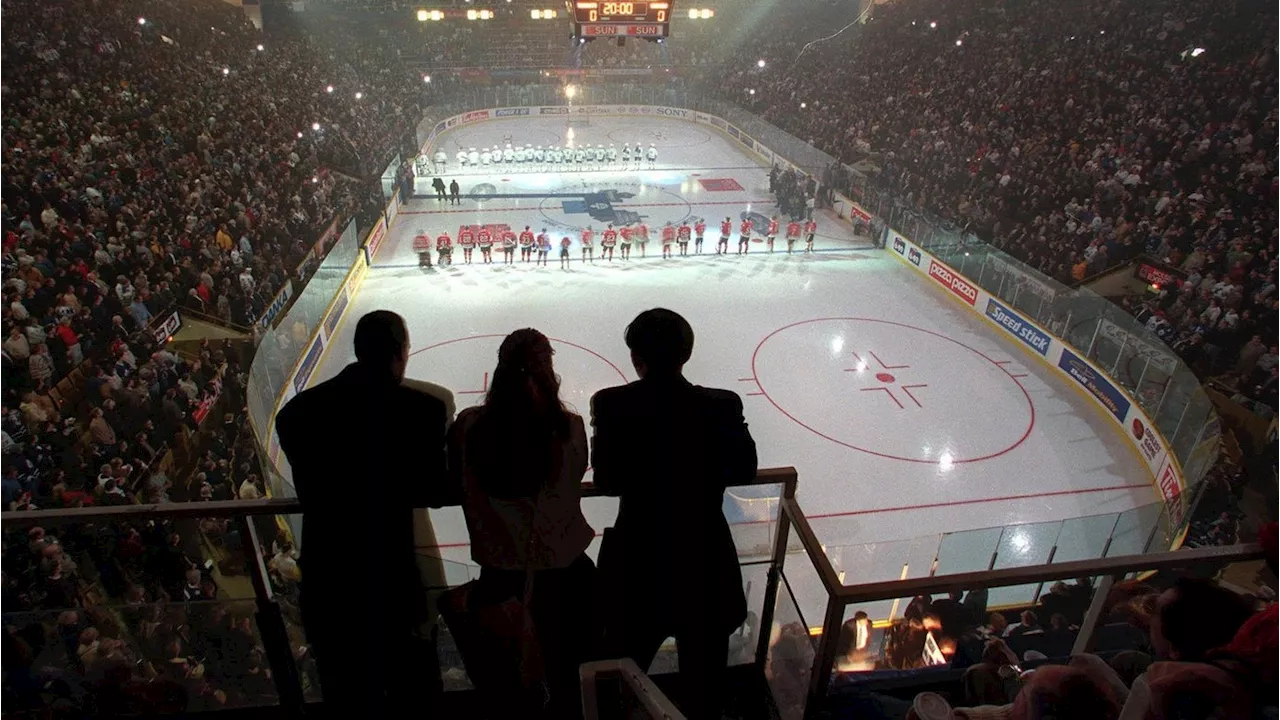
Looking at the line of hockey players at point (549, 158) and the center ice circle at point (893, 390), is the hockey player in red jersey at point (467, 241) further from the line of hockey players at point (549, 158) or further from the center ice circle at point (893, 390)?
the line of hockey players at point (549, 158)

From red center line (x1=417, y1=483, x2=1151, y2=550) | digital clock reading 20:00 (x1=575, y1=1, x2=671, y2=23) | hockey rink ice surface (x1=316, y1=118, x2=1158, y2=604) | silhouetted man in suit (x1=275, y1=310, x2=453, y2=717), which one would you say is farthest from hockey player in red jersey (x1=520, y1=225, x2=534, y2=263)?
silhouetted man in suit (x1=275, y1=310, x2=453, y2=717)

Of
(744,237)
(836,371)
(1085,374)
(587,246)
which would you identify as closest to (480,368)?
(836,371)

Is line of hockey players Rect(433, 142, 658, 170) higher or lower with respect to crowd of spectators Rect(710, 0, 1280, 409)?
lower

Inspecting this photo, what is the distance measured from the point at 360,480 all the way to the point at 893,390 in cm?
1155

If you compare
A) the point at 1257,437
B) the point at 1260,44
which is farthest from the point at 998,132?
the point at 1257,437

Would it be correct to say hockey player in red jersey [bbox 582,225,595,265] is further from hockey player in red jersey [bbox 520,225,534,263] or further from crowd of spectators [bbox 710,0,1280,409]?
crowd of spectators [bbox 710,0,1280,409]

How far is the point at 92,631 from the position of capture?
9.07 feet

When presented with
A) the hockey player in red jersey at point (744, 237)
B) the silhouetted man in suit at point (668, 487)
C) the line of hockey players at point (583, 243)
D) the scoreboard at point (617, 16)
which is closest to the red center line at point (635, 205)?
the line of hockey players at point (583, 243)

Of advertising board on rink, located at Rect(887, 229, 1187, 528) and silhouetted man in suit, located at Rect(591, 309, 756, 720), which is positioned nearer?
silhouetted man in suit, located at Rect(591, 309, 756, 720)

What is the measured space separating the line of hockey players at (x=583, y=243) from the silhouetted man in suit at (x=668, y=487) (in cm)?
1581

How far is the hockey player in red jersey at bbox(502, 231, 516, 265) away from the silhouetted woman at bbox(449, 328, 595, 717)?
53.2 ft

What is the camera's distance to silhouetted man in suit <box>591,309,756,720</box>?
2.21 m

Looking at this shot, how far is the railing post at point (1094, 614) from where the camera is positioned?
240 centimetres

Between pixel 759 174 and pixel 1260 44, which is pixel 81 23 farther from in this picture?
pixel 1260 44
